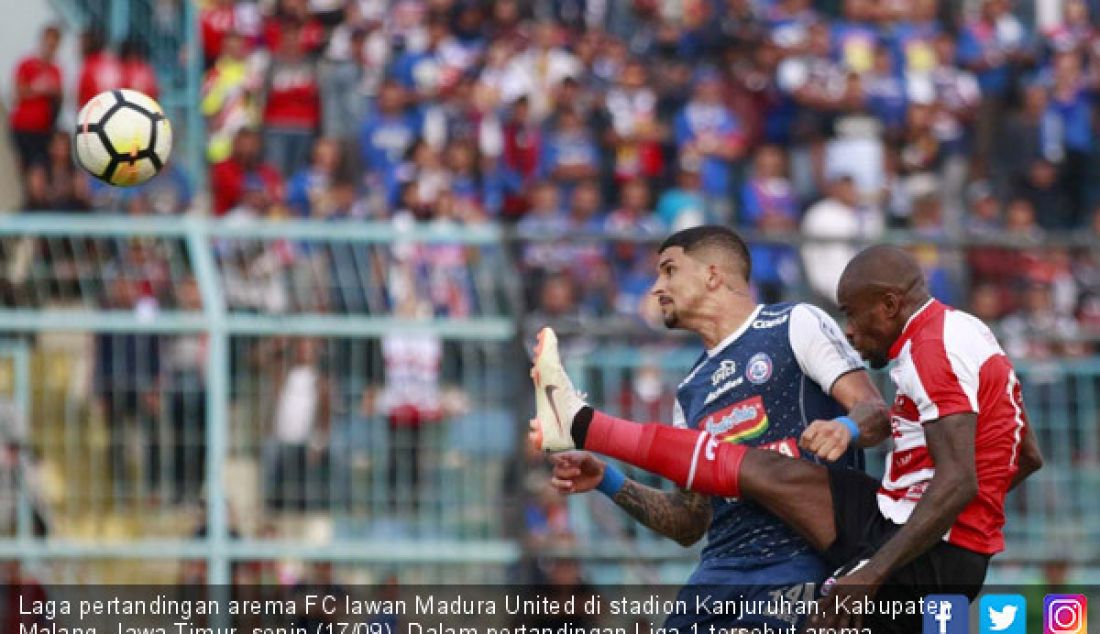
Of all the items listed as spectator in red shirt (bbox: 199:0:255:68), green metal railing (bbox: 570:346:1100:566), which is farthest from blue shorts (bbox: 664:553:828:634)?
spectator in red shirt (bbox: 199:0:255:68)

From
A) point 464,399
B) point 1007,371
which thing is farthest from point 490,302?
point 1007,371

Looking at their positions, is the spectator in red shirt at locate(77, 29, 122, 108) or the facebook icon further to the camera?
the spectator in red shirt at locate(77, 29, 122, 108)

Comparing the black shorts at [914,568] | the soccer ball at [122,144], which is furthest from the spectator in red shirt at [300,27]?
the black shorts at [914,568]

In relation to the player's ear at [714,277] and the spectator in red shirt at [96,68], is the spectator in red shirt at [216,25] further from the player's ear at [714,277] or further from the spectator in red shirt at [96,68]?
the player's ear at [714,277]

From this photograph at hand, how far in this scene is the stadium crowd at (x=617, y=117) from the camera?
Result: 57.2 feet

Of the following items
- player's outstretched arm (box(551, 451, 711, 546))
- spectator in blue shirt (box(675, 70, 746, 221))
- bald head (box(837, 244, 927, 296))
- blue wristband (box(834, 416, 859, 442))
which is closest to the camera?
blue wristband (box(834, 416, 859, 442))

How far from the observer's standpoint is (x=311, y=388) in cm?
1316

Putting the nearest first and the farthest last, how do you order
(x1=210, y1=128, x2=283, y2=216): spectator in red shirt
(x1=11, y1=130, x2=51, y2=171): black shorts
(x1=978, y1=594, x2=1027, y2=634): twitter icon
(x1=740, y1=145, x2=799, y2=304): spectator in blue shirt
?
(x1=978, y1=594, x2=1027, y2=634): twitter icon, (x1=11, y1=130, x2=51, y2=171): black shorts, (x1=210, y1=128, x2=283, y2=216): spectator in red shirt, (x1=740, y1=145, x2=799, y2=304): spectator in blue shirt

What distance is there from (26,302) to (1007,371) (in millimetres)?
7439

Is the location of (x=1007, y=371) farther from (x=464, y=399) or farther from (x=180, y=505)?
(x=180, y=505)

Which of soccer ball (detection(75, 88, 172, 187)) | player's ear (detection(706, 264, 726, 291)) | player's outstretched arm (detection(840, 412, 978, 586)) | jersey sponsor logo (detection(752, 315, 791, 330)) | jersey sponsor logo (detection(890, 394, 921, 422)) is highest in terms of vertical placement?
soccer ball (detection(75, 88, 172, 187))

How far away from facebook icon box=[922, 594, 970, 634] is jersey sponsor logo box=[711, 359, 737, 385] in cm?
117

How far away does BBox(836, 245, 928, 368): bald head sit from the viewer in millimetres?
7801

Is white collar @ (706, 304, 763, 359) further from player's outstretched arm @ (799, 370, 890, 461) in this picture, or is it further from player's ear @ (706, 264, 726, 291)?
player's outstretched arm @ (799, 370, 890, 461)
